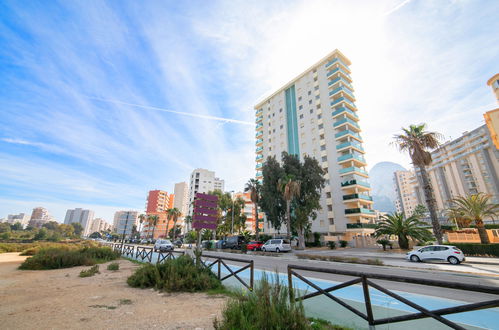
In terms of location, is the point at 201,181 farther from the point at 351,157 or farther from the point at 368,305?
the point at 368,305

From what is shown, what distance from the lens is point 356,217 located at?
1457 inches

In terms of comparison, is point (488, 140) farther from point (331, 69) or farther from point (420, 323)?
point (420, 323)

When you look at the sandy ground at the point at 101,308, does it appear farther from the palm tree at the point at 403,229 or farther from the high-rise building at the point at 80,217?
the high-rise building at the point at 80,217

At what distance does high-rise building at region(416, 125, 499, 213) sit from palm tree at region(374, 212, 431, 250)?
48.8m

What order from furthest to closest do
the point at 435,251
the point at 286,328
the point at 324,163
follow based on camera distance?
the point at 324,163 → the point at 435,251 → the point at 286,328

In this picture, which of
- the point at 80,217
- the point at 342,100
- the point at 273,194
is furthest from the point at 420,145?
the point at 80,217

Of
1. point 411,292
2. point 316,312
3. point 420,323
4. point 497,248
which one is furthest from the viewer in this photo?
point 497,248

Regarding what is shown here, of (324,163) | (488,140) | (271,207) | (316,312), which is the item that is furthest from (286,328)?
(488,140)

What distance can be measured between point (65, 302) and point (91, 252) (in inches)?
510

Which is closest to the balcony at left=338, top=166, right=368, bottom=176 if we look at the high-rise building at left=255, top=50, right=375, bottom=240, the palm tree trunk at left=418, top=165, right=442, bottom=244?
the high-rise building at left=255, top=50, right=375, bottom=240

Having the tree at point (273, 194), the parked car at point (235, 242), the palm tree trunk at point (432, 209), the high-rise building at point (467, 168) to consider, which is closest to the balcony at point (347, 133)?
the tree at point (273, 194)

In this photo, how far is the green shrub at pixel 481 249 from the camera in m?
18.5

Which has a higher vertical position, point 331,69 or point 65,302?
point 331,69

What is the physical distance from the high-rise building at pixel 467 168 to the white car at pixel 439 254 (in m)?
57.3
